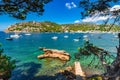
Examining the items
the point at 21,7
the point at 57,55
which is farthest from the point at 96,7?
the point at 57,55

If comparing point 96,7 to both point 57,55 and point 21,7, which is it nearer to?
point 21,7

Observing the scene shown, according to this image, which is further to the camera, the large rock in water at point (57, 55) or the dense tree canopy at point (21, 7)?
the large rock in water at point (57, 55)

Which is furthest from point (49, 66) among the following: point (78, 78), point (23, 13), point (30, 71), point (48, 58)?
point (23, 13)

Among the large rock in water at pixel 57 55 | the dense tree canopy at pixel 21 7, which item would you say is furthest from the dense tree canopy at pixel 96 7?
the large rock in water at pixel 57 55

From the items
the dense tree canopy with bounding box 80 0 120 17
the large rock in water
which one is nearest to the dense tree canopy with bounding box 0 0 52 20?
the dense tree canopy with bounding box 80 0 120 17

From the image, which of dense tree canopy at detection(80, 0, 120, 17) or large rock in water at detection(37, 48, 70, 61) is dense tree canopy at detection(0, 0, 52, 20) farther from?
large rock in water at detection(37, 48, 70, 61)

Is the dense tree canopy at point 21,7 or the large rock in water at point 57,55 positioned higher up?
the dense tree canopy at point 21,7

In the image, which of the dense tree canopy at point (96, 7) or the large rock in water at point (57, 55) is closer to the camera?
the dense tree canopy at point (96, 7)

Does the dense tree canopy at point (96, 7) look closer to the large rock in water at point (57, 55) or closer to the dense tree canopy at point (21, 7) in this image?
the dense tree canopy at point (21, 7)

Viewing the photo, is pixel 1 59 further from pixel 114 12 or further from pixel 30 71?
pixel 114 12

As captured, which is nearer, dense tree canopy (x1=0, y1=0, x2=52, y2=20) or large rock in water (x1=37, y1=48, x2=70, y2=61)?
dense tree canopy (x1=0, y1=0, x2=52, y2=20)

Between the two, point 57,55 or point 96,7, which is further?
point 57,55

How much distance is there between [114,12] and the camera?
12555mm

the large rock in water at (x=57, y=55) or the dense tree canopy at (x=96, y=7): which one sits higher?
the dense tree canopy at (x=96, y=7)
